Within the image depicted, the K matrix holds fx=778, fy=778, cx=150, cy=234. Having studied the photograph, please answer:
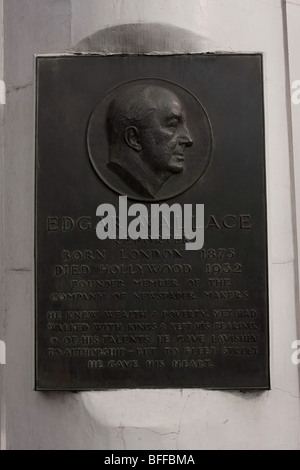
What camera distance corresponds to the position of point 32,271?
5.61 meters

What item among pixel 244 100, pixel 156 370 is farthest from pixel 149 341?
pixel 244 100

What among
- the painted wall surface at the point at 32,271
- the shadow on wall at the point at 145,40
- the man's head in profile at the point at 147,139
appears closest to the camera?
the painted wall surface at the point at 32,271

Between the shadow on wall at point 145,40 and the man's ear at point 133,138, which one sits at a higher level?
the shadow on wall at point 145,40

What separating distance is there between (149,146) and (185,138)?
265mm

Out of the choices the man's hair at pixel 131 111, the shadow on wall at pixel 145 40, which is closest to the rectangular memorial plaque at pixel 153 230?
the man's hair at pixel 131 111

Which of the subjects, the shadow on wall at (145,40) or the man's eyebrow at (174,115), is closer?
the man's eyebrow at (174,115)

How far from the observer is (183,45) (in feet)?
18.7

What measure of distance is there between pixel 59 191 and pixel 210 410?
1884 mm

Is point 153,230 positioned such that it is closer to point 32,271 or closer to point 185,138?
point 185,138

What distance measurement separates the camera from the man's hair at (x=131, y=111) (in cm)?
554

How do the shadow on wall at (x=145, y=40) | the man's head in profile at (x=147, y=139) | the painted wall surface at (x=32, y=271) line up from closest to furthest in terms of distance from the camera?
the painted wall surface at (x=32, y=271) < the man's head in profile at (x=147, y=139) < the shadow on wall at (x=145, y=40)

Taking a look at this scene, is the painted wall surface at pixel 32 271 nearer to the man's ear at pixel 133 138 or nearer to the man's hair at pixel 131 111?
the man's hair at pixel 131 111

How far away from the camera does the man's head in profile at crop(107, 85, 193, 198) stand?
5547 millimetres

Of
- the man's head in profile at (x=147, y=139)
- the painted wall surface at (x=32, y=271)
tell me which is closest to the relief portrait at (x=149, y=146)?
the man's head in profile at (x=147, y=139)
